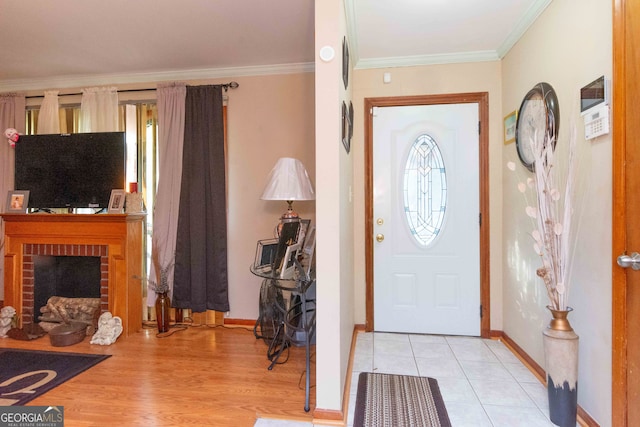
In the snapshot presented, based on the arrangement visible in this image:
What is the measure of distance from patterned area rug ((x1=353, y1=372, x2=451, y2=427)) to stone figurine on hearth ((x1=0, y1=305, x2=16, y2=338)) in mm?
3181

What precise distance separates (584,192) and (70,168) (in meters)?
4.02

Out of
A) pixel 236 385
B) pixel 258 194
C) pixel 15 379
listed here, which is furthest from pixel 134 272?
pixel 236 385

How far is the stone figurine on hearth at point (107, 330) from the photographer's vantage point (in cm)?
275

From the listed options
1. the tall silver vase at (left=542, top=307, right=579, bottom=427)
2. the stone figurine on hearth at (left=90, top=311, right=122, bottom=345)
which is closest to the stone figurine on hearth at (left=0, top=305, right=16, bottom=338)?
the stone figurine on hearth at (left=90, top=311, right=122, bottom=345)

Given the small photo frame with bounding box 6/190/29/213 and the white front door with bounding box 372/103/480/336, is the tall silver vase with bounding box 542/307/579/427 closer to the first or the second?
the white front door with bounding box 372/103/480/336

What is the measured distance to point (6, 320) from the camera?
2947 millimetres

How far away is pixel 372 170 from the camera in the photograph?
2.97m

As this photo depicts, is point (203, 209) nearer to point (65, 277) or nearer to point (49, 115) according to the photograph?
→ point (65, 277)

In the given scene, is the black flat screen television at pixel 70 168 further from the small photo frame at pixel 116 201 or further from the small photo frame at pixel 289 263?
the small photo frame at pixel 289 263

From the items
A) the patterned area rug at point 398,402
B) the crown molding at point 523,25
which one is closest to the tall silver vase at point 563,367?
the patterned area rug at point 398,402

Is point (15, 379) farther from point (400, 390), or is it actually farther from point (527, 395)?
point (527, 395)

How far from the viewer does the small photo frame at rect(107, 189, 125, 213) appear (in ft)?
9.68

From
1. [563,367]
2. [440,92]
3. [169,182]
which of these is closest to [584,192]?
[563,367]

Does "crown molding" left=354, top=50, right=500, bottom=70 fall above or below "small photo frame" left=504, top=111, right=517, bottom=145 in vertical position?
above
